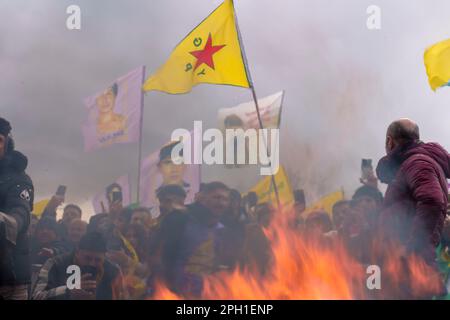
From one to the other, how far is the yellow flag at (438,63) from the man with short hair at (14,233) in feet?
10.1

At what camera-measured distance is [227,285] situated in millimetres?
3625

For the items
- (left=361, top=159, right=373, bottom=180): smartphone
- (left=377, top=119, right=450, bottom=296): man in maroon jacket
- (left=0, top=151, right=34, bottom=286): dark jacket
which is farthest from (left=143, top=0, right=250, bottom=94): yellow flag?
(left=377, top=119, right=450, bottom=296): man in maroon jacket

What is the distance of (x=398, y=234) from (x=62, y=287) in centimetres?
220

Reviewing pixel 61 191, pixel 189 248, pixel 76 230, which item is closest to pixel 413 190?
pixel 189 248

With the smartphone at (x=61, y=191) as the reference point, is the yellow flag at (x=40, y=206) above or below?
below

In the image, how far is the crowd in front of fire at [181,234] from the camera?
8.61 feet

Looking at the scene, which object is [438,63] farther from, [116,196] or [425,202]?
[116,196]

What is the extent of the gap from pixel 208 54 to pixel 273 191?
53.4 inches

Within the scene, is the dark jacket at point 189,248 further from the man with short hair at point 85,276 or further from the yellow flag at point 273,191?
the yellow flag at point 273,191

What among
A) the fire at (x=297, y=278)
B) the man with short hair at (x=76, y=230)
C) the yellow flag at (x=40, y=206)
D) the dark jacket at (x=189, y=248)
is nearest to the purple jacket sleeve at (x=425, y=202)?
the fire at (x=297, y=278)

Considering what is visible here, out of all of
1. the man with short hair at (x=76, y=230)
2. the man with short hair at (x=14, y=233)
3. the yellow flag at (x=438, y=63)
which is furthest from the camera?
the man with short hair at (x=76, y=230)

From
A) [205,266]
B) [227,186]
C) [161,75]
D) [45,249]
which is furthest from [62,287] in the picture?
[161,75]

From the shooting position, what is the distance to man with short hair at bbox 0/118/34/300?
318 centimetres
